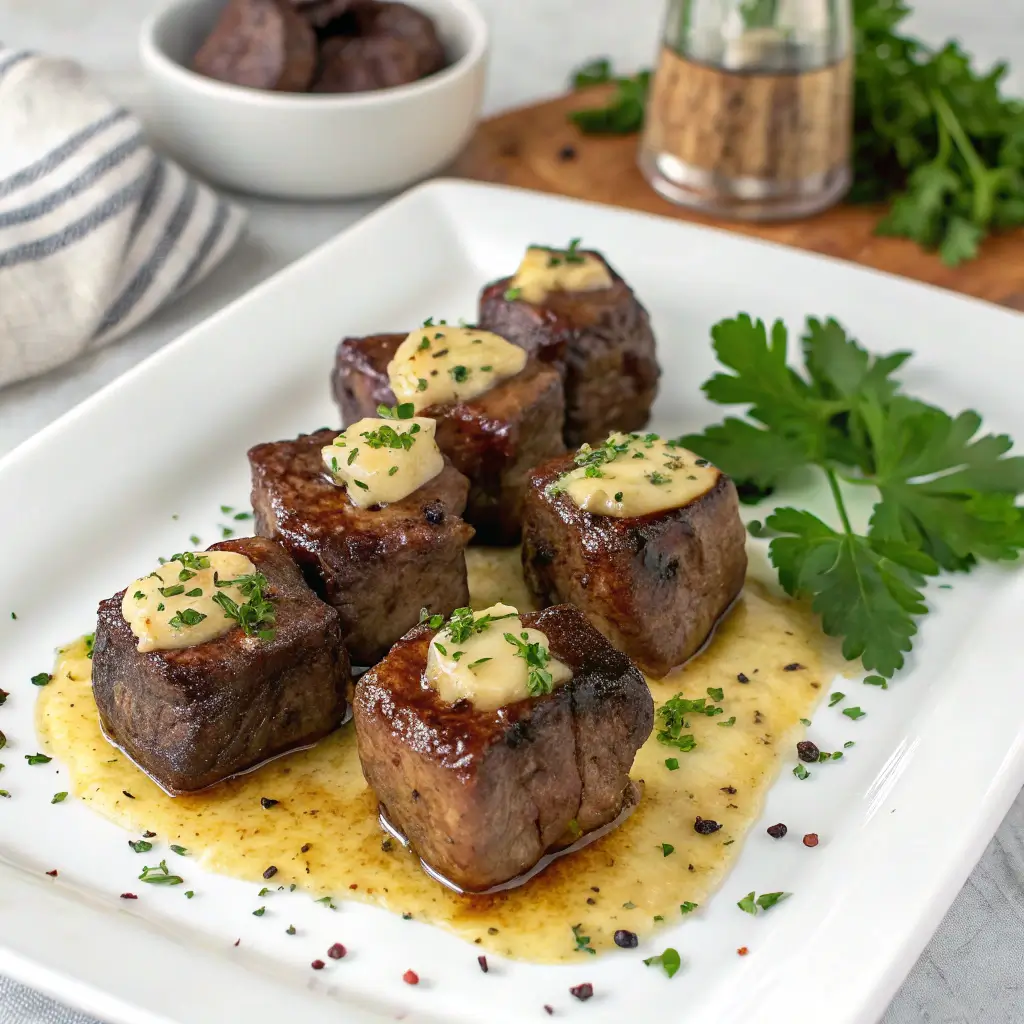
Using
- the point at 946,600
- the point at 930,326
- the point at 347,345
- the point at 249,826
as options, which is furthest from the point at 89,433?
the point at 930,326

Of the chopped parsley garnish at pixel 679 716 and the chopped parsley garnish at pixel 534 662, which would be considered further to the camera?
the chopped parsley garnish at pixel 679 716

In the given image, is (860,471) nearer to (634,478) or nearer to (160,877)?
(634,478)

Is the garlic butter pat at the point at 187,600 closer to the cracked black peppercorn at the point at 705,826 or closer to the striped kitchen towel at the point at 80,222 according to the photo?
the cracked black peppercorn at the point at 705,826

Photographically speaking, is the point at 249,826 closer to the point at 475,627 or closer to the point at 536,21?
the point at 475,627

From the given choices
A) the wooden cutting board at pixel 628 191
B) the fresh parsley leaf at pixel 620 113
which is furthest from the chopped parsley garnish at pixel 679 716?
the fresh parsley leaf at pixel 620 113

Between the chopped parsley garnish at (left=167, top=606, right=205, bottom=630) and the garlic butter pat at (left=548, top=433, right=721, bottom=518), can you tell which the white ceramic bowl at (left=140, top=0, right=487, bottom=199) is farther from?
the chopped parsley garnish at (left=167, top=606, right=205, bottom=630)

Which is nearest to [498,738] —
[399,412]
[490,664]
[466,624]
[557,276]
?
[490,664]
